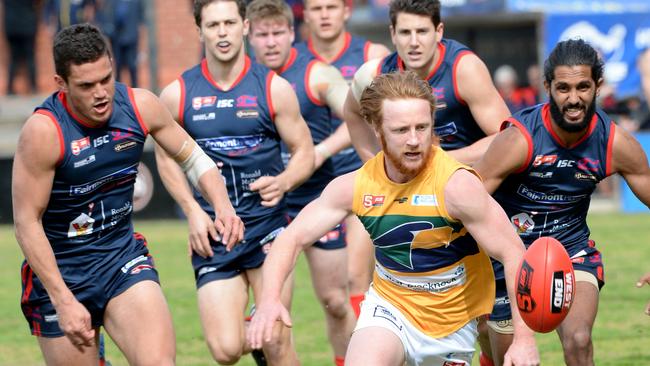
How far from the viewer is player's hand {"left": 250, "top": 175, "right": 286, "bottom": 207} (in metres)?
7.74

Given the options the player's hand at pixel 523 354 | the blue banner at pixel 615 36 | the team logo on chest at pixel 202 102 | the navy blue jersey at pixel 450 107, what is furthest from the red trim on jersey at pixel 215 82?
the blue banner at pixel 615 36

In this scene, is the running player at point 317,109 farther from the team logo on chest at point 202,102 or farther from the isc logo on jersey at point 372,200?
the isc logo on jersey at point 372,200

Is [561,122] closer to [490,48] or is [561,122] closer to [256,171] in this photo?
[256,171]

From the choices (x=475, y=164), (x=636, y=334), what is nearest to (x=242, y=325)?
(x=475, y=164)

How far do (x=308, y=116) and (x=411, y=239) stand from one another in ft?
10.9

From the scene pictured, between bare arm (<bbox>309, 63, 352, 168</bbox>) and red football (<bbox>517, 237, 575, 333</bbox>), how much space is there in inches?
122

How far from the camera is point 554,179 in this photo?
6.86 meters

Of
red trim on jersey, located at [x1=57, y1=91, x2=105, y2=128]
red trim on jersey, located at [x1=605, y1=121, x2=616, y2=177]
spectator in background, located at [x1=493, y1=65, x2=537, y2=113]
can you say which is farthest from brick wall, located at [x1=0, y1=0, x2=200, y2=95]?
red trim on jersey, located at [x1=605, y1=121, x2=616, y2=177]

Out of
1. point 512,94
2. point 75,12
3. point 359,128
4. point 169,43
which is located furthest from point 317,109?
point 169,43

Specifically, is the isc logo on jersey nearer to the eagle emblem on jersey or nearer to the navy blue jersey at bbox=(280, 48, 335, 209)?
the eagle emblem on jersey

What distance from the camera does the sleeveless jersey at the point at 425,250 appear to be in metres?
6.01

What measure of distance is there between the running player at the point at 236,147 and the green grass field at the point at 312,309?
5.09ft

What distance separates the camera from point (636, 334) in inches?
383

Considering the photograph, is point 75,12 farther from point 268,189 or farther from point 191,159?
point 191,159
